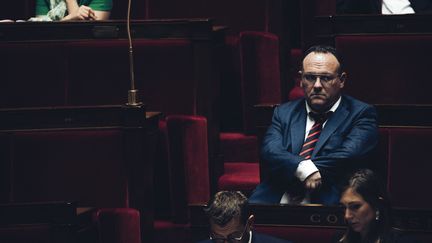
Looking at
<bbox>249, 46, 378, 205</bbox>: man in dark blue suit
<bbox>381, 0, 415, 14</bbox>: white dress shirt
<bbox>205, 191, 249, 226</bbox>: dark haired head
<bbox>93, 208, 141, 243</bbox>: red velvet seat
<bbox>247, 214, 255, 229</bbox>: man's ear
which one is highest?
<bbox>381, 0, 415, 14</bbox>: white dress shirt

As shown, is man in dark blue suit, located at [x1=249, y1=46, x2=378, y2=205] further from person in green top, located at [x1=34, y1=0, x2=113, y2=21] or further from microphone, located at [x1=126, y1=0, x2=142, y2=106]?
person in green top, located at [x1=34, y1=0, x2=113, y2=21]

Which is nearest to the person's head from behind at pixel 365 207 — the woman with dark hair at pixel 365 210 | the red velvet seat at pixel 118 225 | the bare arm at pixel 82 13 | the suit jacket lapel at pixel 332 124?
the woman with dark hair at pixel 365 210

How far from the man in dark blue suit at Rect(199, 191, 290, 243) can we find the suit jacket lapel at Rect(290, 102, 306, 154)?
118mm

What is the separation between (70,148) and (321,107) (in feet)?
0.78

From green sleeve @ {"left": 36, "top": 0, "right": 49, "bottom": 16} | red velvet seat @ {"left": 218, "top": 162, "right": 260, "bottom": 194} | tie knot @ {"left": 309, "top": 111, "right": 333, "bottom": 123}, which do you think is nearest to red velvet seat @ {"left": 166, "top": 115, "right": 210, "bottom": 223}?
red velvet seat @ {"left": 218, "top": 162, "right": 260, "bottom": 194}

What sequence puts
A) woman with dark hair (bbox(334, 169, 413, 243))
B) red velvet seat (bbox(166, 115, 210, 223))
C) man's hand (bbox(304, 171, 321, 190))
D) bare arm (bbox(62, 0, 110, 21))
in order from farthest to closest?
1. bare arm (bbox(62, 0, 110, 21))
2. red velvet seat (bbox(166, 115, 210, 223))
3. man's hand (bbox(304, 171, 321, 190))
4. woman with dark hair (bbox(334, 169, 413, 243))

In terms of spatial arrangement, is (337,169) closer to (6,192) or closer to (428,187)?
(428,187)

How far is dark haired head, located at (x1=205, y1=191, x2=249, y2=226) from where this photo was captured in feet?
2.19

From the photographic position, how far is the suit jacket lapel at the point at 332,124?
30.0 inches

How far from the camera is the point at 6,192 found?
0.85 meters

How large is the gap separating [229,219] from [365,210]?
0.10 m

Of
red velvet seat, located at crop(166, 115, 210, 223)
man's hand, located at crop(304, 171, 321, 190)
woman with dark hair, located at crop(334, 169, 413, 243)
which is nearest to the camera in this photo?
woman with dark hair, located at crop(334, 169, 413, 243)

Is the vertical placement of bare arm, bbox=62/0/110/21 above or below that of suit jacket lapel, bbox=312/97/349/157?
above

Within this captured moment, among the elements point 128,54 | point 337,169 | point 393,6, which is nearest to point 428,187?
point 337,169
